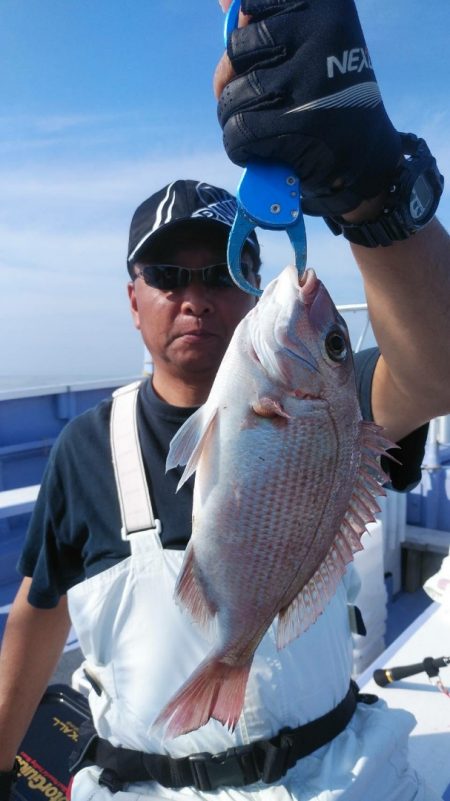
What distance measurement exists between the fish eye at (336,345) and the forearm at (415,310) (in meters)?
0.18

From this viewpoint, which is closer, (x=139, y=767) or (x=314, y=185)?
(x=314, y=185)

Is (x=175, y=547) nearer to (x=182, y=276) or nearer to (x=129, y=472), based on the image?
(x=129, y=472)

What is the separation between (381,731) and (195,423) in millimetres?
1185

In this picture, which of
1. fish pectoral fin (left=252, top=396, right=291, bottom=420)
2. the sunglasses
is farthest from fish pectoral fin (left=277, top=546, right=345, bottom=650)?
the sunglasses

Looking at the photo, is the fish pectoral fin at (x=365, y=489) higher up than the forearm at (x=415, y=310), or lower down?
lower down

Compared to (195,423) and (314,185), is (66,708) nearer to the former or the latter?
(195,423)

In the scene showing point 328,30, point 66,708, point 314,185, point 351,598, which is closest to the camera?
point 328,30

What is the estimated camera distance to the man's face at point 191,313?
1896mm

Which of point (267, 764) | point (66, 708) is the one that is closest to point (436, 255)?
point (267, 764)

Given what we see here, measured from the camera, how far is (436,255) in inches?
56.4

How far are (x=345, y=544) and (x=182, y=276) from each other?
1.02 m

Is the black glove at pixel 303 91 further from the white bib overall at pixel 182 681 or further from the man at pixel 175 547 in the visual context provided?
the white bib overall at pixel 182 681

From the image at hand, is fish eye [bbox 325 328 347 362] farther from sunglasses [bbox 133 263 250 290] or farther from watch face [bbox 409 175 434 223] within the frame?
sunglasses [bbox 133 263 250 290]

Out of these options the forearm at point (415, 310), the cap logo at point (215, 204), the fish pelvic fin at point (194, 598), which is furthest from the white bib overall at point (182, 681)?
the cap logo at point (215, 204)
